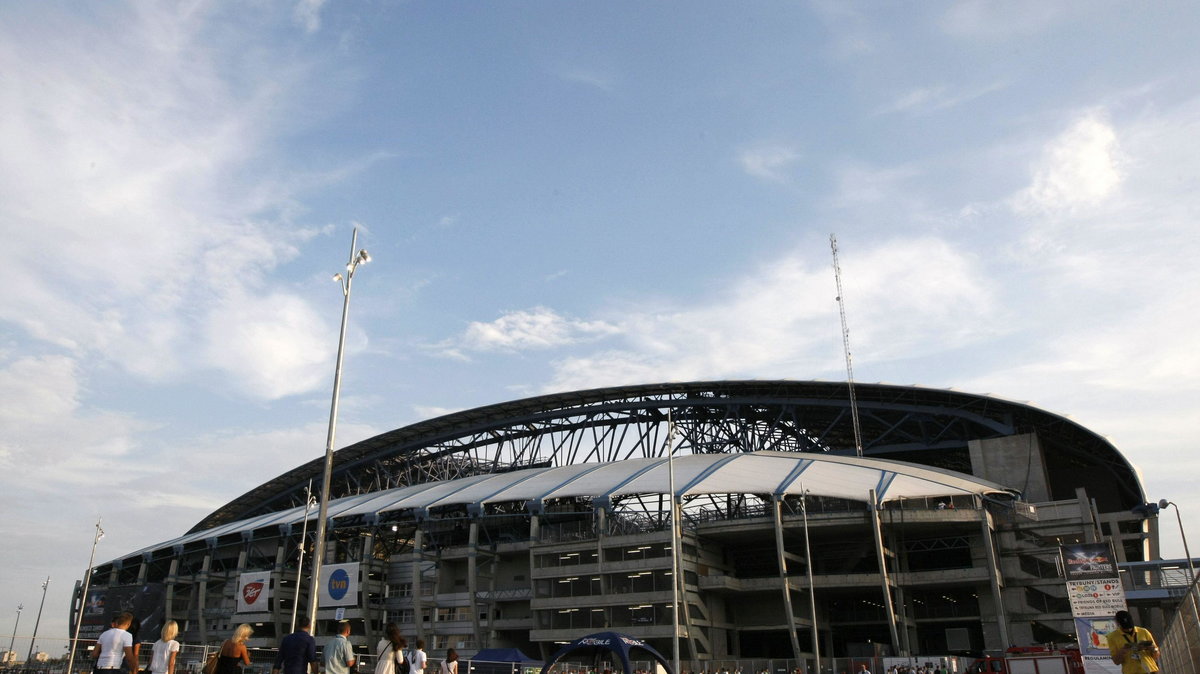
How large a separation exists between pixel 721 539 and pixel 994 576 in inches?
736

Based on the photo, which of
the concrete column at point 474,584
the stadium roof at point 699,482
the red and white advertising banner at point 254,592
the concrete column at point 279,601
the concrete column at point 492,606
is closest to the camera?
the stadium roof at point 699,482

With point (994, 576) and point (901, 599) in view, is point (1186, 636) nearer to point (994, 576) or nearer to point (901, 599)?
point (994, 576)

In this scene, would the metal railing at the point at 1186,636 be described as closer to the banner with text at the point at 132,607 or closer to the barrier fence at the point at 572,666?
Result: the barrier fence at the point at 572,666

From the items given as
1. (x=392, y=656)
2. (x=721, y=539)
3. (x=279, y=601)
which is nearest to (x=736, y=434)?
(x=721, y=539)

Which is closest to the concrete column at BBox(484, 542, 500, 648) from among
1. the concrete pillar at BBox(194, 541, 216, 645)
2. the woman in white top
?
the concrete pillar at BBox(194, 541, 216, 645)

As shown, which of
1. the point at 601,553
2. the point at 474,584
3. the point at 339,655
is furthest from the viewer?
the point at 474,584

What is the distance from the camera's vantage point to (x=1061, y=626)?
5566 centimetres

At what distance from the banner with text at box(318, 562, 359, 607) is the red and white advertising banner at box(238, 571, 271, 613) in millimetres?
4814

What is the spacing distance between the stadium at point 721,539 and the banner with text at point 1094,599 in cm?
1881

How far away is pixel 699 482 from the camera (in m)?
62.6

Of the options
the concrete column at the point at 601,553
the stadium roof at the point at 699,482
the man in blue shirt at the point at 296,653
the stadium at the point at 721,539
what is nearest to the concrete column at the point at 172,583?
the stadium at the point at 721,539

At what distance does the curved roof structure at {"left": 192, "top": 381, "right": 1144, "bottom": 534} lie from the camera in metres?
75.5

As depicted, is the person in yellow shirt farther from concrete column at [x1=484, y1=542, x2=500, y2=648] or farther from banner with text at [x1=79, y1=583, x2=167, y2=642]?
banner with text at [x1=79, y1=583, x2=167, y2=642]

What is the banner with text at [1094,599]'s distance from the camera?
96.0 feet
